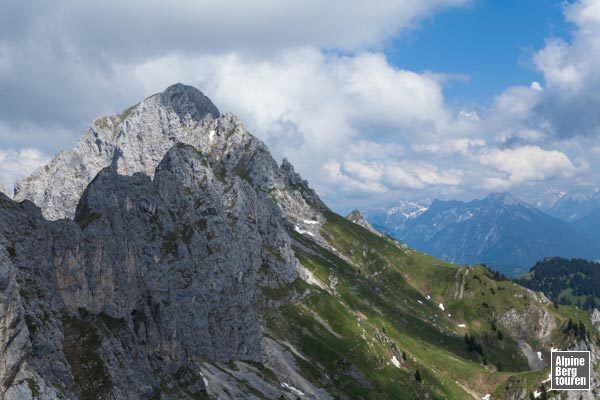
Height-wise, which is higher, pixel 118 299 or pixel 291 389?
pixel 118 299

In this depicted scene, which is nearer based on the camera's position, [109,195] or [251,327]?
[109,195]

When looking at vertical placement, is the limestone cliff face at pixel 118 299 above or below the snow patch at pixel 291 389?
above

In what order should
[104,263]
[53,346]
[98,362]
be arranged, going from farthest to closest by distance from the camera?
1. [104,263]
2. [98,362]
3. [53,346]

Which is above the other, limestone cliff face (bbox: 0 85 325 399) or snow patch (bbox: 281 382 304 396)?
limestone cliff face (bbox: 0 85 325 399)

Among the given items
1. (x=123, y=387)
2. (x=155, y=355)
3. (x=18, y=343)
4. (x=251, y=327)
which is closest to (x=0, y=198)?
(x=18, y=343)

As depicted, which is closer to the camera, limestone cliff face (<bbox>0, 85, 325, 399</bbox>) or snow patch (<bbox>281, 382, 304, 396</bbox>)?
limestone cliff face (<bbox>0, 85, 325, 399</bbox>)

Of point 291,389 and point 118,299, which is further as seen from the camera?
point 291,389

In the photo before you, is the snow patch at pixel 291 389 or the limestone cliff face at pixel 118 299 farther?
the snow patch at pixel 291 389

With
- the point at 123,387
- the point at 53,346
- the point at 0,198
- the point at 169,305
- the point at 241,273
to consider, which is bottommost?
the point at 123,387

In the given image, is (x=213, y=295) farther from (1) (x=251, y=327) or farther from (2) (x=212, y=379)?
(2) (x=212, y=379)

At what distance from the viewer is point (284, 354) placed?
173250 millimetres

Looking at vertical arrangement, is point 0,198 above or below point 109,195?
below

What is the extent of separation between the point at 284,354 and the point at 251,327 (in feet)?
82.6

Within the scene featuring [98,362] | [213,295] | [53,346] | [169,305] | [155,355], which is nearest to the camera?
[53,346]
